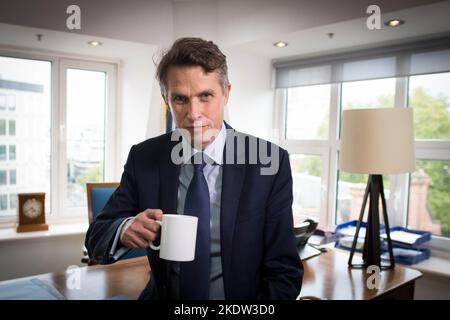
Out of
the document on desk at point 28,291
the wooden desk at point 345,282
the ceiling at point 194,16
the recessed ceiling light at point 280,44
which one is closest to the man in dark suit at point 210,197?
the document on desk at point 28,291

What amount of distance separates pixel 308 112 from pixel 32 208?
80.5 inches

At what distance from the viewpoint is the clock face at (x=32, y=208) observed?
2467 millimetres

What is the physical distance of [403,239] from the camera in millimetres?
2184

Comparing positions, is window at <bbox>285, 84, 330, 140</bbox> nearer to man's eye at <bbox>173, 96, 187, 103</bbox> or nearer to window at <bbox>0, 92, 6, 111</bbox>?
window at <bbox>0, 92, 6, 111</bbox>

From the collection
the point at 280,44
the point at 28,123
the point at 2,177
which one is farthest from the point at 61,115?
the point at 280,44

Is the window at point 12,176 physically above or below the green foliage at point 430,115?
below

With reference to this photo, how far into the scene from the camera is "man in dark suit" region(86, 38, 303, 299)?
2.52ft

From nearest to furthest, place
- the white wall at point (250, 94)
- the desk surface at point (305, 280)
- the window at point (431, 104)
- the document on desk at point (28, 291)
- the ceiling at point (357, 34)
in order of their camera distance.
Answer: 1. the document on desk at point (28, 291)
2. the desk surface at point (305, 280)
3. the ceiling at point (357, 34)
4. the window at point (431, 104)
5. the white wall at point (250, 94)

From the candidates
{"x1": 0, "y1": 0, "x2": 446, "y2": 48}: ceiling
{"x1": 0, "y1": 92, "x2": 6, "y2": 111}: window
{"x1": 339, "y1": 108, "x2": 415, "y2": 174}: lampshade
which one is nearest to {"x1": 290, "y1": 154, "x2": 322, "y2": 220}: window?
{"x1": 0, "y1": 0, "x2": 446, "y2": 48}: ceiling

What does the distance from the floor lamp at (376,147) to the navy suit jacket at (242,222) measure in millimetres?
904

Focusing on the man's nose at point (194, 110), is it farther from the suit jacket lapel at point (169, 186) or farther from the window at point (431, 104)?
the window at point (431, 104)

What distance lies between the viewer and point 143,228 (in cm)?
72
